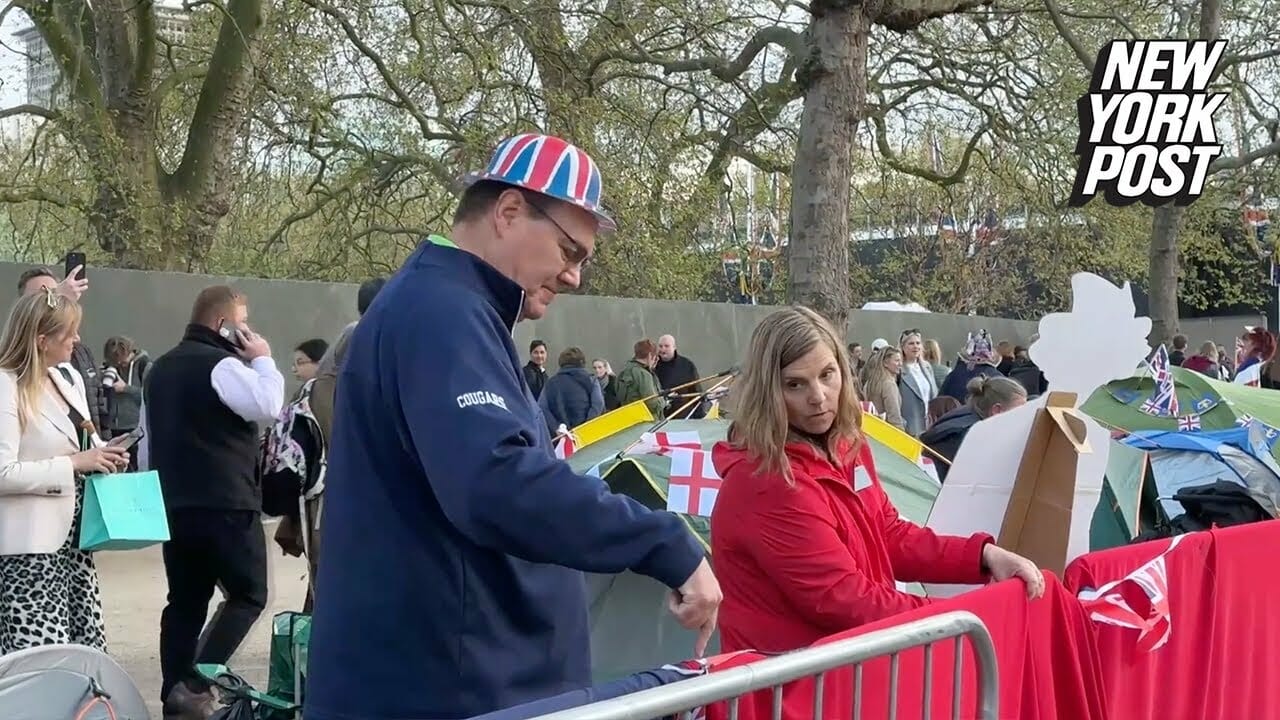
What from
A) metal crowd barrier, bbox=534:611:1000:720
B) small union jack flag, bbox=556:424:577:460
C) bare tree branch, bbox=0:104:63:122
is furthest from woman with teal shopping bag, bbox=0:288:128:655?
bare tree branch, bbox=0:104:63:122

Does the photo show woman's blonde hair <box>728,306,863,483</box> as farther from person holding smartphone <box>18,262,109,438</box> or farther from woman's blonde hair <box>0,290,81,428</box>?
person holding smartphone <box>18,262,109,438</box>

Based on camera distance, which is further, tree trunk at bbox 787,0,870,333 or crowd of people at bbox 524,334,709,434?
crowd of people at bbox 524,334,709,434

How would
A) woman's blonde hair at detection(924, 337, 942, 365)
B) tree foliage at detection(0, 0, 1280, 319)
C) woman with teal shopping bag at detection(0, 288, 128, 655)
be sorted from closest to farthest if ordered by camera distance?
woman with teal shopping bag at detection(0, 288, 128, 655) → tree foliage at detection(0, 0, 1280, 319) → woman's blonde hair at detection(924, 337, 942, 365)

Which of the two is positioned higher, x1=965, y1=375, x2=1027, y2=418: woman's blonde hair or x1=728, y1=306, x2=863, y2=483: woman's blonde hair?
x1=728, y1=306, x2=863, y2=483: woman's blonde hair

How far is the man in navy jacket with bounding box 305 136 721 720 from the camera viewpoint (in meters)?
2.14

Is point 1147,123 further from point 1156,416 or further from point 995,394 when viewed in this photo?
point 995,394

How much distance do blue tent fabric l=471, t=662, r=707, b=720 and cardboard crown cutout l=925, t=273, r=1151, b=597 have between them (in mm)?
1477

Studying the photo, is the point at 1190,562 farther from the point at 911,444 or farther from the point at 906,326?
the point at 906,326

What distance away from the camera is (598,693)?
230cm

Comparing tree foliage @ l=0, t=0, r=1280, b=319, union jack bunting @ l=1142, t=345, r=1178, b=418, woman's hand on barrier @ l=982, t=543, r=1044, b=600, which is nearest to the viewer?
woman's hand on barrier @ l=982, t=543, r=1044, b=600

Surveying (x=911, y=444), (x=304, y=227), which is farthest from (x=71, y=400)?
Result: (x=304, y=227)

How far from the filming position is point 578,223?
7.95 ft

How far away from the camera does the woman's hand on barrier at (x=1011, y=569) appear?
124 inches

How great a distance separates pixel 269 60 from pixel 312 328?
8.94ft
